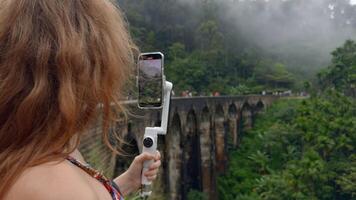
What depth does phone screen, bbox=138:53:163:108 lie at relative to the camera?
1.44 metres

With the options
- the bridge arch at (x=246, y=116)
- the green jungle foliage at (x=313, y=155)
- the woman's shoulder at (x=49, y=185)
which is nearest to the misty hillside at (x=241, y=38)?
the bridge arch at (x=246, y=116)

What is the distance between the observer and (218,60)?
38438mm

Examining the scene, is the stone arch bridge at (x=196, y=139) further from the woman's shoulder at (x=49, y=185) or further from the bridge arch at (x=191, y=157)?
the woman's shoulder at (x=49, y=185)

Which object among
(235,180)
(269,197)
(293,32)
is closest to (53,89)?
(269,197)

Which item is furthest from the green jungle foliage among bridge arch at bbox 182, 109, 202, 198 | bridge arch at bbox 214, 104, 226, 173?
bridge arch at bbox 182, 109, 202, 198

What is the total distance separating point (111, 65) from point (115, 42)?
5cm

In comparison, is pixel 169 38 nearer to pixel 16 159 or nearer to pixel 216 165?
pixel 216 165

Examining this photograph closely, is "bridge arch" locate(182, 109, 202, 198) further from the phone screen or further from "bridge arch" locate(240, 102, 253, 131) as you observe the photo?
the phone screen

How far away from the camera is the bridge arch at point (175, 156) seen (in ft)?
54.2

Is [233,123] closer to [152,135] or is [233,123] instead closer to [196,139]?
[196,139]

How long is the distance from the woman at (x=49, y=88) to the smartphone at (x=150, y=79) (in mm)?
435

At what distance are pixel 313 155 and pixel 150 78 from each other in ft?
43.3

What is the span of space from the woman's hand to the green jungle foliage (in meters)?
11.5

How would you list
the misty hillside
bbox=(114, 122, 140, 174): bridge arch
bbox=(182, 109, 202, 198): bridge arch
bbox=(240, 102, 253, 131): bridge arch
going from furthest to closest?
the misty hillside < bbox=(240, 102, 253, 131): bridge arch < bbox=(182, 109, 202, 198): bridge arch < bbox=(114, 122, 140, 174): bridge arch
